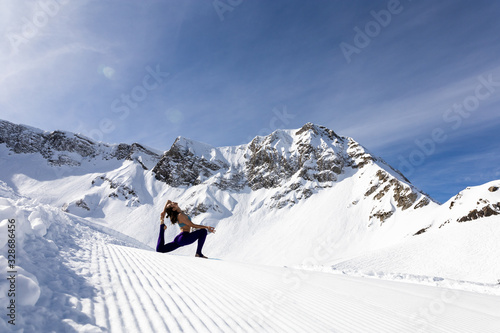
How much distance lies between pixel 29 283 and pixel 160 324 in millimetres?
1571

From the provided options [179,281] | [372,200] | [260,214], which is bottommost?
[179,281]

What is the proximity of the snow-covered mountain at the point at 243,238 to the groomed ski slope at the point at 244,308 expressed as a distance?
37 millimetres

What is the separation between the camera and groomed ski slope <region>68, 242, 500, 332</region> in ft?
10.2

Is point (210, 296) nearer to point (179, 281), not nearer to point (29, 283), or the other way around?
point (179, 281)

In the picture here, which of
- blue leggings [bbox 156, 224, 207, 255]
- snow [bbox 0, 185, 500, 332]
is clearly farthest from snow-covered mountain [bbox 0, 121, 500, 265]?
snow [bbox 0, 185, 500, 332]

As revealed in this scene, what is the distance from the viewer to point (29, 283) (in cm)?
286

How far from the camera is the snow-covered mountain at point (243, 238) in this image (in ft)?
12.1

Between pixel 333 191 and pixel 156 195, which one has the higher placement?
pixel 333 191

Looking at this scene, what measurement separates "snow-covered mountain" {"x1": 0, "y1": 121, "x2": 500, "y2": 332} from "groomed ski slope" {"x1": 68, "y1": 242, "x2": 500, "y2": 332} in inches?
1.5

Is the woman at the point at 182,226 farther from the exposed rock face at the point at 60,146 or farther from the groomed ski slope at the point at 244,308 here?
the exposed rock face at the point at 60,146

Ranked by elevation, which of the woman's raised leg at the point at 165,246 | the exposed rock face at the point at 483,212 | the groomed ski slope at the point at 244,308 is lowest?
the woman's raised leg at the point at 165,246

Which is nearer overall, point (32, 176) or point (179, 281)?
point (179, 281)

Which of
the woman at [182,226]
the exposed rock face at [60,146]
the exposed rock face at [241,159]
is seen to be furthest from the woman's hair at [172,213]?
the exposed rock face at [60,146]

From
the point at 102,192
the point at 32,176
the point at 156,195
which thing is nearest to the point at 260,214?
the point at 156,195
